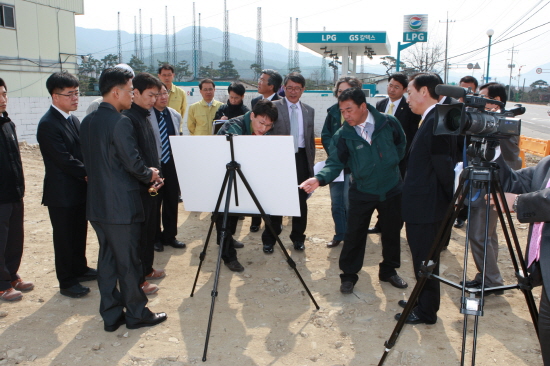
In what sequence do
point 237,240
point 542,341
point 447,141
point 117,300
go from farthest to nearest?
1. point 237,240
2. point 117,300
3. point 447,141
4. point 542,341

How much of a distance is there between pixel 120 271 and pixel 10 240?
136 cm

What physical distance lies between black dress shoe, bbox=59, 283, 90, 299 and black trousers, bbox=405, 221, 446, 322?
266 centimetres

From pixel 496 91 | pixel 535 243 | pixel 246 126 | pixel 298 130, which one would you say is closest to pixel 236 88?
pixel 298 130

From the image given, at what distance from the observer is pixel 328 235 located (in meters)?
5.29

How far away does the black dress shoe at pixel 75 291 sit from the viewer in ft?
12.0

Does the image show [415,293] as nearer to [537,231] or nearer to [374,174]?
[537,231]

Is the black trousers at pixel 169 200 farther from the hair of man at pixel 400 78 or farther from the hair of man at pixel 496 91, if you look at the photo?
the hair of man at pixel 496 91

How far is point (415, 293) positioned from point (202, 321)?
1.60 metres

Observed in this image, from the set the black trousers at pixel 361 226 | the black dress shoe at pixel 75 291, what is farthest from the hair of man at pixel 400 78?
the black dress shoe at pixel 75 291

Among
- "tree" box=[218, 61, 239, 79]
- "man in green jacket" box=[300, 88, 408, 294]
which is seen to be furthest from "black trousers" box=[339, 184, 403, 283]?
"tree" box=[218, 61, 239, 79]

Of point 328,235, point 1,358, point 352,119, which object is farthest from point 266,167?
point 328,235

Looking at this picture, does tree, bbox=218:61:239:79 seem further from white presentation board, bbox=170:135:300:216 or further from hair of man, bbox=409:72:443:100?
hair of man, bbox=409:72:443:100

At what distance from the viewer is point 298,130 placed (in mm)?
4691

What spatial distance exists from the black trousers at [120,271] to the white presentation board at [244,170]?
52 cm
